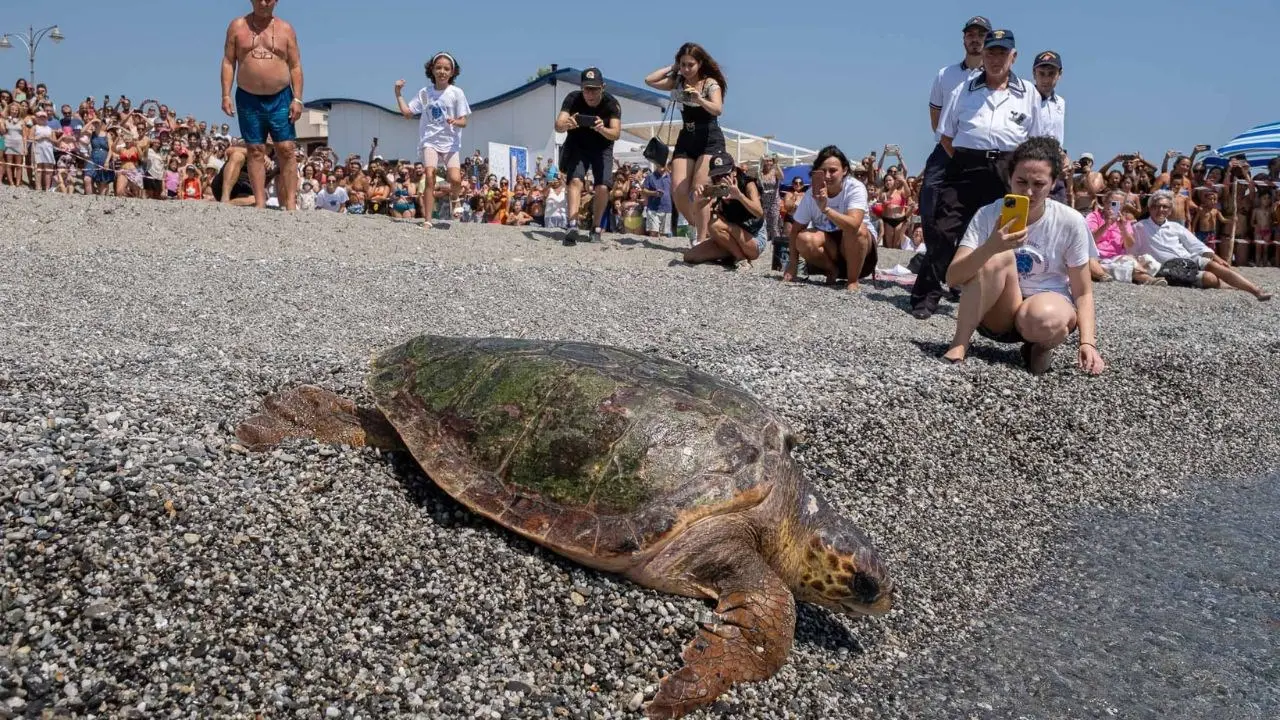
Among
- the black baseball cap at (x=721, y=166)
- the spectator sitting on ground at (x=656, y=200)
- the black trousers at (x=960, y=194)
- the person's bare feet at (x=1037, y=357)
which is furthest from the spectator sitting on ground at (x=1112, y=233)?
the spectator sitting on ground at (x=656, y=200)

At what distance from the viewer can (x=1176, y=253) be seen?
11.0 meters

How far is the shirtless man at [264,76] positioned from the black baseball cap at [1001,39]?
21.1ft

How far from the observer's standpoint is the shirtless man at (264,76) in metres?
8.62

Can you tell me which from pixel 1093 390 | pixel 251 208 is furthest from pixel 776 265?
pixel 251 208

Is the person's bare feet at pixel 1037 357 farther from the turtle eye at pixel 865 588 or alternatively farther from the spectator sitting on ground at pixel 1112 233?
the spectator sitting on ground at pixel 1112 233

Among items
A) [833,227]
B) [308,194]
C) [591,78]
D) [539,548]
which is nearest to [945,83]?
[833,227]

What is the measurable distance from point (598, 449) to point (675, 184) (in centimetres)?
702

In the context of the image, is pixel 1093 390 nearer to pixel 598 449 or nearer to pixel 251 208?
pixel 598 449

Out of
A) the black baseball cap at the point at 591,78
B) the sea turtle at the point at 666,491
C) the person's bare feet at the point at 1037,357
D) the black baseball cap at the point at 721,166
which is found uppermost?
the black baseball cap at the point at 591,78

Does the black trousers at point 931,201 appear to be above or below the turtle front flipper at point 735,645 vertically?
above

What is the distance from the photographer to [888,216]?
13625mm

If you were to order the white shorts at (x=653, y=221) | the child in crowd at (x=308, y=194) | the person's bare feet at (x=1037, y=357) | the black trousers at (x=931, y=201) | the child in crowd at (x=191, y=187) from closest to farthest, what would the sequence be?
the person's bare feet at (x=1037, y=357) < the black trousers at (x=931, y=201) < the child in crowd at (x=191, y=187) < the child in crowd at (x=308, y=194) < the white shorts at (x=653, y=221)

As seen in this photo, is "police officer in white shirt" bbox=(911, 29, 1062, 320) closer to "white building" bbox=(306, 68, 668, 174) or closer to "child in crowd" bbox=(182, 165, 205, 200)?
"child in crowd" bbox=(182, 165, 205, 200)

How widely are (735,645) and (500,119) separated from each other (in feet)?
85.8
